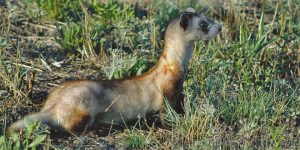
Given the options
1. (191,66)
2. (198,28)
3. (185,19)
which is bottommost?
(191,66)

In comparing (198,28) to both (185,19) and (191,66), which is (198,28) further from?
(191,66)

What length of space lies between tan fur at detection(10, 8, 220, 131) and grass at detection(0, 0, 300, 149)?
0.18 meters

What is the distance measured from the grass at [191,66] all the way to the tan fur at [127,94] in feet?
0.59

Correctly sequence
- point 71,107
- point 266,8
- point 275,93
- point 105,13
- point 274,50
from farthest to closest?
point 266,8, point 105,13, point 274,50, point 275,93, point 71,107

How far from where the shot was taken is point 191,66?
26.0 feet

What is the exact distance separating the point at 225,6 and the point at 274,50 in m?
1.41

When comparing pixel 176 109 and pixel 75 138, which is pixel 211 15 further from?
pixel 75 138

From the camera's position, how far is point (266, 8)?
10.2 metres

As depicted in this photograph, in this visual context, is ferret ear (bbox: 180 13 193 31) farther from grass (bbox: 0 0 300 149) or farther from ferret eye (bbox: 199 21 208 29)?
grass (bbox: 0 0 300 149)

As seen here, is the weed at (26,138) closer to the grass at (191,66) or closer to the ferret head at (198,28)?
the grass at (191,66)

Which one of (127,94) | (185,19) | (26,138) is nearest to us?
(26,138)

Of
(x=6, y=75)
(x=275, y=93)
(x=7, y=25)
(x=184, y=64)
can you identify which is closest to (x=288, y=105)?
(x=275, y=93)

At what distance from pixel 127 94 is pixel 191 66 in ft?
4.14

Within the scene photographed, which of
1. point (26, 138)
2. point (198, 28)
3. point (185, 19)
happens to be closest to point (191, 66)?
point (198, 28)
